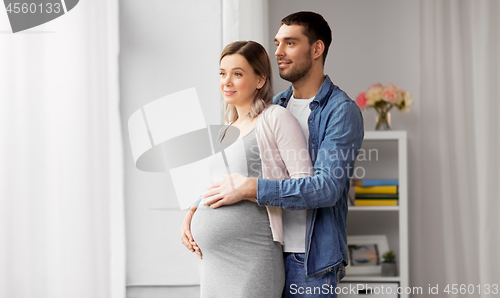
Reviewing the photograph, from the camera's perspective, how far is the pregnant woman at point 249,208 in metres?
1.00

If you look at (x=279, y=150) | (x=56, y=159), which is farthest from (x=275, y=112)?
(x=56, y=159)

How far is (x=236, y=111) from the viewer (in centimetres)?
117

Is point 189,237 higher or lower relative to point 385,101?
lower

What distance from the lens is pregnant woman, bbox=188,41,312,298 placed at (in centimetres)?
100

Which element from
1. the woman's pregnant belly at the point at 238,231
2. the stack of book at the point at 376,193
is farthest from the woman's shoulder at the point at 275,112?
the stack of book at the point at 376,193

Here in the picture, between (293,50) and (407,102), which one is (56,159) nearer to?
(293,50)

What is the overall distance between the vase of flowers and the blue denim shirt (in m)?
1.36

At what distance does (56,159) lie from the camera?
1.25 metres

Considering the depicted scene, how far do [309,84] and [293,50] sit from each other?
11cm

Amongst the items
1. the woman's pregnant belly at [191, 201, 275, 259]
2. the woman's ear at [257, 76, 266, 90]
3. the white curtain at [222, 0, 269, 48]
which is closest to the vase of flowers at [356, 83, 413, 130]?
the white curtain at [222, 0, 269, 48]

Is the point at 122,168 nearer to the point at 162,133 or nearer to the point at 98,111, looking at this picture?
the point at 162,133

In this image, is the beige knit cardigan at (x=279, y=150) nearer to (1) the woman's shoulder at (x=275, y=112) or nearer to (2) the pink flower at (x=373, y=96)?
(1) the woman's shoulder at (x=275, y=112)

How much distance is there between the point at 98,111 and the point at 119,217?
48 cm

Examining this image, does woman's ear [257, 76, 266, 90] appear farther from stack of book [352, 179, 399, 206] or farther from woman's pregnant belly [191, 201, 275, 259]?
stack of book [352, 179, 399, 206]
